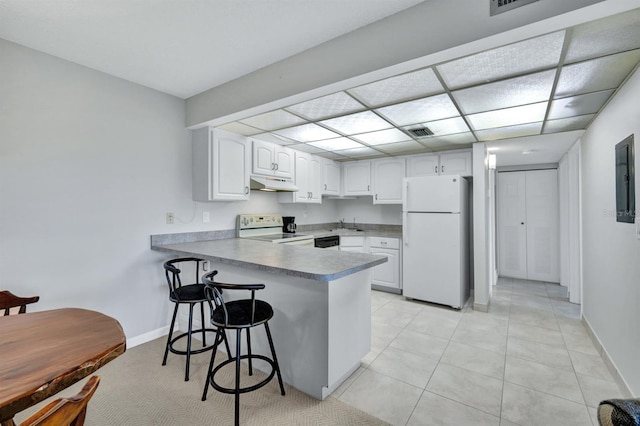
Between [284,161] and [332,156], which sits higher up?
[332,156]

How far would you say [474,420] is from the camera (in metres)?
1.75

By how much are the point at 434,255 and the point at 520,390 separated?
1.84 metres

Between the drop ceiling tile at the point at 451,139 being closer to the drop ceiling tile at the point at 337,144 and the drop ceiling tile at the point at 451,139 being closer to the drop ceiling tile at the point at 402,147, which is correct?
the drop ceiling tile at the point at 402,147

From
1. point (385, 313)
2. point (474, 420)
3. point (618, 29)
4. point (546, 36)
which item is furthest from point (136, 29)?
point (385, 313)

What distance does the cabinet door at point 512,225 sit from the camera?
5066 mm

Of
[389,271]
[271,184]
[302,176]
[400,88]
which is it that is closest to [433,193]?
[389,271]

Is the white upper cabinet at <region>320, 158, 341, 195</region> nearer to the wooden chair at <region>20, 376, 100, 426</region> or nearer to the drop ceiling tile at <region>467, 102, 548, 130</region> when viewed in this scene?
the drop ceiling tile at <region>467, 102, 548, 130</region>

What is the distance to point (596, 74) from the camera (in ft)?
6.17

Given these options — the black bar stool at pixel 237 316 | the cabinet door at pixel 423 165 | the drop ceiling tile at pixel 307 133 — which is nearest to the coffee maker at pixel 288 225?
the drop ceiling tile at pixel 307 133

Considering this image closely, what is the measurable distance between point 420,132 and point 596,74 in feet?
4.93

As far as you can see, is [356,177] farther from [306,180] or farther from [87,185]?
[87,185]

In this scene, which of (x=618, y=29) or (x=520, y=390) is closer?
(x=618, y=29)

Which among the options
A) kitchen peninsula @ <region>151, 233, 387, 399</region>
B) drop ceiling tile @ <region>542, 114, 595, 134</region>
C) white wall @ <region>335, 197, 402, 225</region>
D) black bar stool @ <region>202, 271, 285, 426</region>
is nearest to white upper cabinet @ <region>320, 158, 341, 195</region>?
white wall @ <region>335, 197, 402, 225</region>

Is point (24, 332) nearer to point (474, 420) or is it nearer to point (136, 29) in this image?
point (136, 29)
